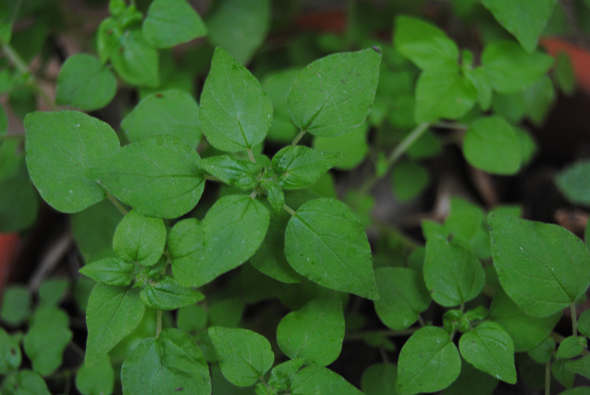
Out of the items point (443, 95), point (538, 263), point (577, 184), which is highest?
point (443, 95)

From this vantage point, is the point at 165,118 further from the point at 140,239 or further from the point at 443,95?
the point at 443,95

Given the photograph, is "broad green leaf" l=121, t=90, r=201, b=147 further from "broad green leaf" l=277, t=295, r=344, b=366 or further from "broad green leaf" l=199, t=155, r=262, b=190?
"broad green leaf" l=277, t=295, r=344, b=366

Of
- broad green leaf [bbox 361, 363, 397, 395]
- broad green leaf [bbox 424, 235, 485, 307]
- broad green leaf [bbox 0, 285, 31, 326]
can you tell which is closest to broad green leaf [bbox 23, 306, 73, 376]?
broad green leaf [bbox 0, 285, 31, 326]

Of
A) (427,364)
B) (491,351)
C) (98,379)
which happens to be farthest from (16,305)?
(491,351)

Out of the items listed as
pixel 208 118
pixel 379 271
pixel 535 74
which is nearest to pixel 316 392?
pixel 379 271

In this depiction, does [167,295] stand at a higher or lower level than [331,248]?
lower

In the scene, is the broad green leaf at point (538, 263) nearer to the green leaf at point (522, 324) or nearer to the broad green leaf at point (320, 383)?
the green leaf at point (522, 324)
